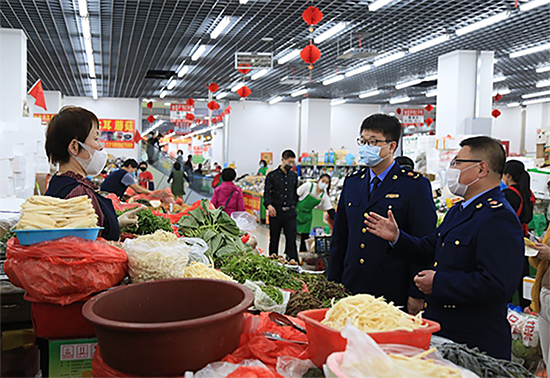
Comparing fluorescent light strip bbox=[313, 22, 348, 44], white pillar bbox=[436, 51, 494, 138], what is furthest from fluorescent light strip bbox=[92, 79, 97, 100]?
white pillar bbox=[436, 51, 494, 138]

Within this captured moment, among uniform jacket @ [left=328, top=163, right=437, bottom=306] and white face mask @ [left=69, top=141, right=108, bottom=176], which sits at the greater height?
white face mask @ [left=69, top=141, right=108, bottom=176]

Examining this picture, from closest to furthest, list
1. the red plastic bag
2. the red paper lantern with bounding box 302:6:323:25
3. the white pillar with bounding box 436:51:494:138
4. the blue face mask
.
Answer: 1. the red plastic bag
2. the blue face mask
3. the red paper lantern with bounding box 302:6:323:25
4. the white pillar with bounding box 436:51:494:138

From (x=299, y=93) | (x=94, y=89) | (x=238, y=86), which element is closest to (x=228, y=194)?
(x=238, y=86)

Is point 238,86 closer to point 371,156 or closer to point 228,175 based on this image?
point 228,175

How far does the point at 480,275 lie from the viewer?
7.48 ft

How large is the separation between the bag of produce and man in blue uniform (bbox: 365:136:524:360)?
3.75 feet

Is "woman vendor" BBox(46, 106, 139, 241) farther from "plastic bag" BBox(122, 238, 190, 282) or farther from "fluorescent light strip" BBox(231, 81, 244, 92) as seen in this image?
"fluorescent light strip" BBox(231, 81, 244, 92)

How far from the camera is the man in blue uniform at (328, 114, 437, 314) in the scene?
3008mm

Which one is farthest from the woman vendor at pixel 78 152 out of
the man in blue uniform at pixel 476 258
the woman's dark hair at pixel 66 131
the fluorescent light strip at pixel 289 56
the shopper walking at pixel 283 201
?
the fluorescent light strip at pixel 289 56

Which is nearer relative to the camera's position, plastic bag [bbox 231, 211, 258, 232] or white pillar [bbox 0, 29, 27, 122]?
plastic bag [bbox 231, 211, 258, 232]

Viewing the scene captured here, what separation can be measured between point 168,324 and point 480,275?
62.4 inches

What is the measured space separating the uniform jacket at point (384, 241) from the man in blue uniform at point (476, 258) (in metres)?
0.32

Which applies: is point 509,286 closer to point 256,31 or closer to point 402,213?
point 402,213

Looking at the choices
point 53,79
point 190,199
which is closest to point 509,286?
point 190,199
